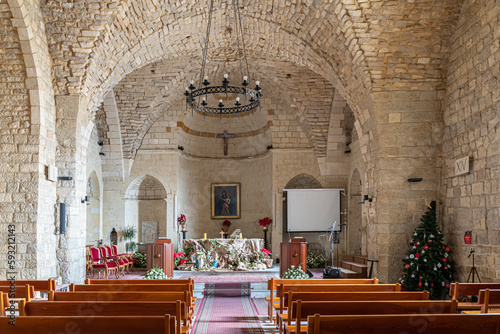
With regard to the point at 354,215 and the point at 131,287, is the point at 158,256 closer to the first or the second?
the point at 131,287

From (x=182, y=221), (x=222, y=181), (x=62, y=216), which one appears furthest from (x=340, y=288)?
(x=222, y=181)

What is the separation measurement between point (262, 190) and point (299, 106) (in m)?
3.24

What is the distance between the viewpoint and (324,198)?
47.5 ft

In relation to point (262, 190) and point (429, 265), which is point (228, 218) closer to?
point (262, 190)

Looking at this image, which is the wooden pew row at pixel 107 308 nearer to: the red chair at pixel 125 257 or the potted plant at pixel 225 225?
the red chair at pixel 125 257

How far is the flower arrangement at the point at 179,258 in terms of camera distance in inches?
517

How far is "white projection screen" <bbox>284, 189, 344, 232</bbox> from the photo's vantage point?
14.4 meters

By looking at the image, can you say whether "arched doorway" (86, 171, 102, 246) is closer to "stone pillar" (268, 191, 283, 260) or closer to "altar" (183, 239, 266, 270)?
→ "altar" (183, 239, 266, 270)

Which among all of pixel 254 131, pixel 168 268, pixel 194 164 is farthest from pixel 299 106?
pixel 168 268

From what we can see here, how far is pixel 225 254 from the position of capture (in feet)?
42.7

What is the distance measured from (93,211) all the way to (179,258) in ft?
10.5

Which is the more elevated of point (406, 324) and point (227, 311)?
point (406, 324)

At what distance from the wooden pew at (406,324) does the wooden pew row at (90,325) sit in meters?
0.98

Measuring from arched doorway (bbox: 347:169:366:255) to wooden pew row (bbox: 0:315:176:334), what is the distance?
463 inches
